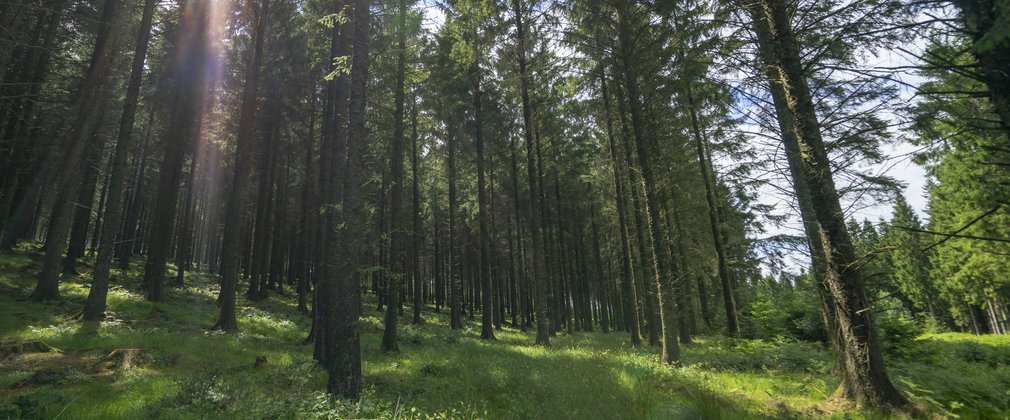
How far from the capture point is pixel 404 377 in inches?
391

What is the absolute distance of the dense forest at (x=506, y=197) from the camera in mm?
5992

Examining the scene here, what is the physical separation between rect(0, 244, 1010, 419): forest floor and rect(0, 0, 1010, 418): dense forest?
94 millimetres

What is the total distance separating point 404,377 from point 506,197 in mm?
19756

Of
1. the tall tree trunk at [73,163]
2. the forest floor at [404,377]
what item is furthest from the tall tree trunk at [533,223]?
the tall tree trunk at [73,163]

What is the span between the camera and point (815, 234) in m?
8.70

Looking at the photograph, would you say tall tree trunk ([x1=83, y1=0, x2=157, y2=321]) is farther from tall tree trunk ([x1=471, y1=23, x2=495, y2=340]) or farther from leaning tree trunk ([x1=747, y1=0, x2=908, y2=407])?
leaning tree trunk ([x1=747, y1=0, x2=908, y2=407])

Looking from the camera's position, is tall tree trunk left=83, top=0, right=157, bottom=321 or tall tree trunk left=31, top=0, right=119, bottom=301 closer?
tall tree trunk left=83, top=0, right=157, bottom=321

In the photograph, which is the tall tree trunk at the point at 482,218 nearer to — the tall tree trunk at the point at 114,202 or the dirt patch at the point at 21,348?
the tall tree trunk at the point at 114,202

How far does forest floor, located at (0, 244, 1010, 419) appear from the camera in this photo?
19.6ft

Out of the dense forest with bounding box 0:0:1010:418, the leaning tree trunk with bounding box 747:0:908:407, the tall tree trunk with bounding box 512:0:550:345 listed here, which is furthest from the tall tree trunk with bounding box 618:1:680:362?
the tall tree trunk with bounding box 512:0:550:345

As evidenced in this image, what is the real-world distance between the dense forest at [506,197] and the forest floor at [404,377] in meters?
0.09

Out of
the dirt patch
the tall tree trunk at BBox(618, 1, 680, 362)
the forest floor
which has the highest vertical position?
the tall tree trunk at BBox(618, 1, 680, 362)

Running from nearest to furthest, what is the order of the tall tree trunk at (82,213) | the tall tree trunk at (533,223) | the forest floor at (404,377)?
the forest floor at (404,377) < the tall tree trunk at (533,223) < the tall tree trunk at (82,213)

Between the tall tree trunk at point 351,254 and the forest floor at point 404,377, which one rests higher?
the tall tree trunk at point 351,254
